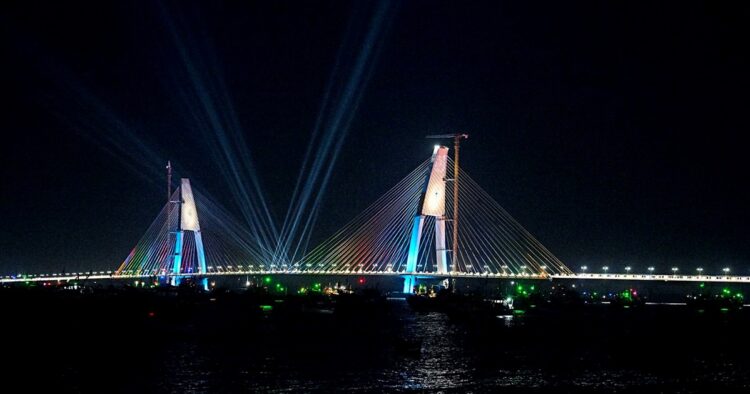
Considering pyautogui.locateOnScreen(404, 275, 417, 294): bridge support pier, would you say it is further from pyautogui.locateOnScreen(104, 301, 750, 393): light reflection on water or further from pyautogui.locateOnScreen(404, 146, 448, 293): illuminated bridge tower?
pyautogui.locateOnScreen(104, 301, 750, 393): light reflection on water

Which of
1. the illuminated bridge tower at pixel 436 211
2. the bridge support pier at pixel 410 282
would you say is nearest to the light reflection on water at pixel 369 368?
the illuminated bridge tower at pixel 436 211

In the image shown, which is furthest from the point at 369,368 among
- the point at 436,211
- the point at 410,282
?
the point at 410,282

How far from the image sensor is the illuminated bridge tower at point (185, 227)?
86312mm

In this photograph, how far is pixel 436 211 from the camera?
69062 mm

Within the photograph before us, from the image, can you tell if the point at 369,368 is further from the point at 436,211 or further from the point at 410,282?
the point at 410,282

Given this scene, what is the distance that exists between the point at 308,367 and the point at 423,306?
41.0 meters

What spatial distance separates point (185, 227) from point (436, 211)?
30475 mm

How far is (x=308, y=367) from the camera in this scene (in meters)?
30.6

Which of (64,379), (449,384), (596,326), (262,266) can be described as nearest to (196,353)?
(64,379)

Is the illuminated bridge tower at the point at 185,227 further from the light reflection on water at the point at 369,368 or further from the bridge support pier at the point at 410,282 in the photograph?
the light reflection on water at the point at 369,368

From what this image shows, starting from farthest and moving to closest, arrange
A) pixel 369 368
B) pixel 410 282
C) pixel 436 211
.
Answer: pixel 410 282 < pixel 436 211 < pixel 369 368

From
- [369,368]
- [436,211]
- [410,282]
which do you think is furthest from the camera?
[410,282]

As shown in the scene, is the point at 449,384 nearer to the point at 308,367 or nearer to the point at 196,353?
the point at 308,367

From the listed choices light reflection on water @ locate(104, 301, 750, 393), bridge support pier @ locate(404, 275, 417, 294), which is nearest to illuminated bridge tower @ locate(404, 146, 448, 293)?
bridge support pier @ locate(404, 275, 417, 294)
